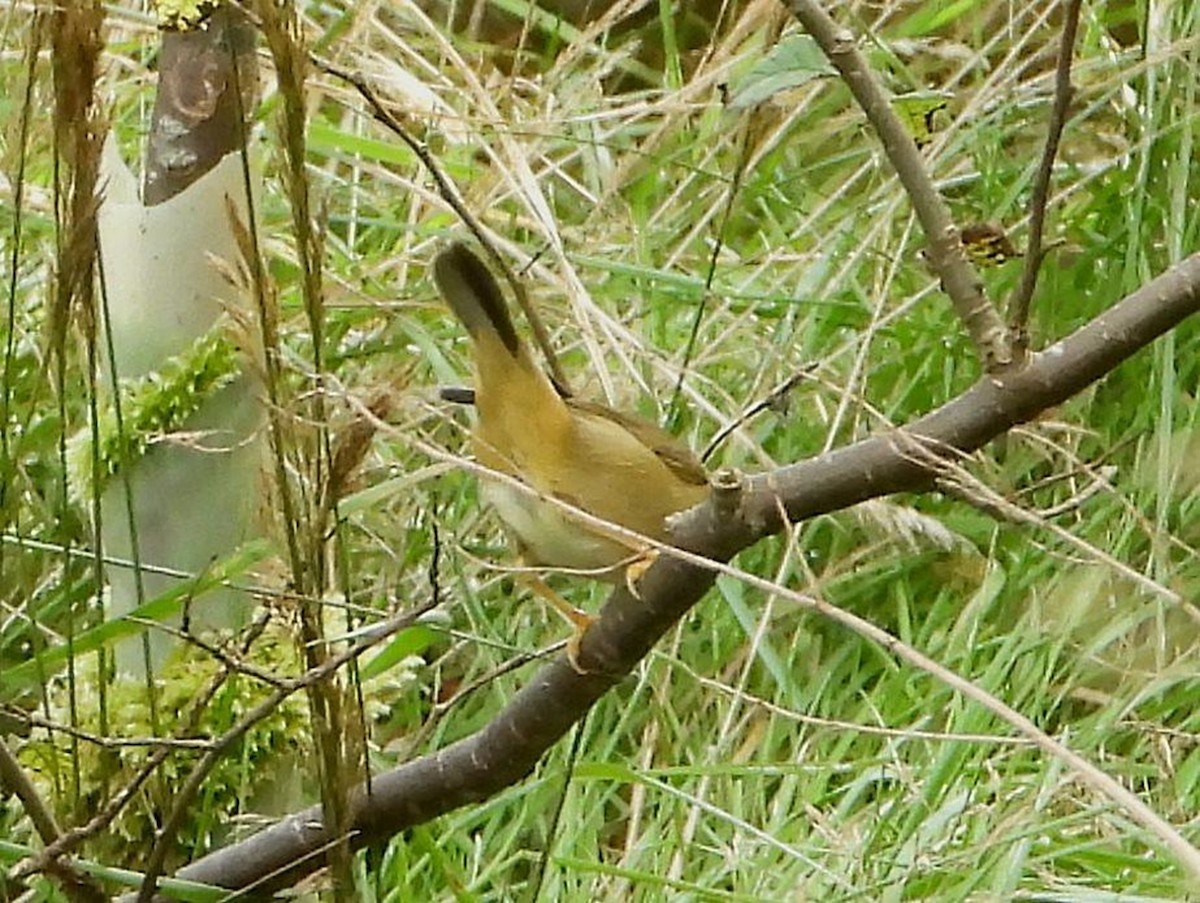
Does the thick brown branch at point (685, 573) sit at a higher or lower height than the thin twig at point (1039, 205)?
lower

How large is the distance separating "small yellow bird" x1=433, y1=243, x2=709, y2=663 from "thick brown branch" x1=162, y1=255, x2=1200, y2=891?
177mm

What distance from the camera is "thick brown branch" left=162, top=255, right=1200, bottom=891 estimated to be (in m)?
0.67

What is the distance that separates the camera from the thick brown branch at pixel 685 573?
67 centimetres

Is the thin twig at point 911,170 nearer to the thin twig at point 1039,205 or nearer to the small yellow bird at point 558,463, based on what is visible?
the thin twig at point 1039,205

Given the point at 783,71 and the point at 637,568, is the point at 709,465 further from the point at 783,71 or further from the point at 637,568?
the point at 783,71

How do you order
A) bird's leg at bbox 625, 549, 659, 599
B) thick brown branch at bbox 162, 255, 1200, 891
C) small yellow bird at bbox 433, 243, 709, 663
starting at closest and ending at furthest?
thick brown branch at bbox 162, 255, 1200, 891
bird's leg at bbox 625, 549, 659, 599
small yellow bird at bbox 433, 243, 709, 663

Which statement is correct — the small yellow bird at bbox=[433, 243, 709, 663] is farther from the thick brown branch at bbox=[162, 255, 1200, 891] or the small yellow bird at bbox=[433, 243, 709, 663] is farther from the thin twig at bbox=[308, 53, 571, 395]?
the thick brown branch at bbox=[162, 255, 1200, 891]

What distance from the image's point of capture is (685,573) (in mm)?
Result: 754

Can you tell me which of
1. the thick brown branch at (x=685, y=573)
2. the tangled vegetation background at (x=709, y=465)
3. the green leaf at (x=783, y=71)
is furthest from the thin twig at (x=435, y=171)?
the thick brown branch at (x=685, y=573)

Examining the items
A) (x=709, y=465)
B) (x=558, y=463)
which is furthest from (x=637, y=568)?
(x=709, y=465)

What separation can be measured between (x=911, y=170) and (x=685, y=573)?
0.19 metres

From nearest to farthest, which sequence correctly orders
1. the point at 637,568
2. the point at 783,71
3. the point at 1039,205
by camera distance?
the point at 1039,205
the point at 783,71
the point at 637,568

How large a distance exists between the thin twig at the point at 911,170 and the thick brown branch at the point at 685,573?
41 millimetres

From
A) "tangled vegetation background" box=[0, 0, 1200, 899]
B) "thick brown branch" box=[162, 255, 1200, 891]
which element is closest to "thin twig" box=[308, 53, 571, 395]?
"tangled vegetation background" box=[0, 0, 1200, 899]
